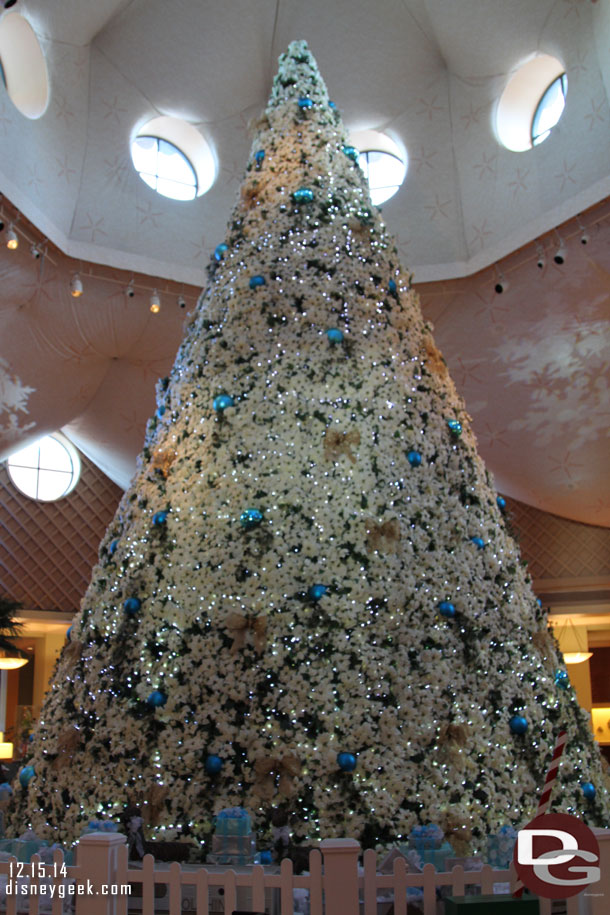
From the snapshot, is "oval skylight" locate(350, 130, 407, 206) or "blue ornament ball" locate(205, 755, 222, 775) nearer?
"blue ornament ball" locate(205, 755, 222, 775)

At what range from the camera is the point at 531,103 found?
784 cm

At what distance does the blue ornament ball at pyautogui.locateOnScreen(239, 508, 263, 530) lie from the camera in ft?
12.0

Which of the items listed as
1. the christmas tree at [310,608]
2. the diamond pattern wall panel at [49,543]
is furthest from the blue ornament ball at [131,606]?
the diamond pattern wall panel at [49,543]

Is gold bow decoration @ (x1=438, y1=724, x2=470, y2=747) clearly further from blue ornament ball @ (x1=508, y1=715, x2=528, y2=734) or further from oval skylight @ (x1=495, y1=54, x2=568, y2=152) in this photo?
oval skylight @ (x1=495, y1=54, x2=568, y2=152)

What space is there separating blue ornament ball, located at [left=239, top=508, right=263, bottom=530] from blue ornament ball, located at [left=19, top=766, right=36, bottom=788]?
144 centimetres

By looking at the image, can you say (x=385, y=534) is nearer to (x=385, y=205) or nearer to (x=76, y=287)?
(x=76, y=287)

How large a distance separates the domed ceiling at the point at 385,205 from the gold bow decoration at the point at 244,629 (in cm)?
474

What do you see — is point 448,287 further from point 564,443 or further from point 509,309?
point 564,443

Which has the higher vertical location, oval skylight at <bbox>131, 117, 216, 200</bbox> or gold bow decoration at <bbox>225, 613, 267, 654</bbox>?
oval skylight at <bbox>131, 117, 216, 200</bbox>

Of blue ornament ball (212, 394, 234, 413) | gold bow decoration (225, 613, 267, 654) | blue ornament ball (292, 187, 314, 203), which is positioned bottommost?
gold bow decoration (225, 613, 267, 654)

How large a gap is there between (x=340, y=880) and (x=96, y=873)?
28.3 inches

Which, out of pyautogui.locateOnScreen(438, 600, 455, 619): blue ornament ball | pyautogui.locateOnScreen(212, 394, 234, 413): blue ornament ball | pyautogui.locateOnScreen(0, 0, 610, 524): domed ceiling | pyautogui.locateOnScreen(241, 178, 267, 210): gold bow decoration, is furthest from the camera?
pyautogui.locateOnScreen(0, 0, 610, 524): domed ceiling

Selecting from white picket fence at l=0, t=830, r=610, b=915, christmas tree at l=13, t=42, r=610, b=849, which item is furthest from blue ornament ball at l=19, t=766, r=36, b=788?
white picket fence at l=0, t=830, r=610, b=915

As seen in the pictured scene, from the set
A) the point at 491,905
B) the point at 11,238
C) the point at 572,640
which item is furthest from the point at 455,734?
the point at 572,640
